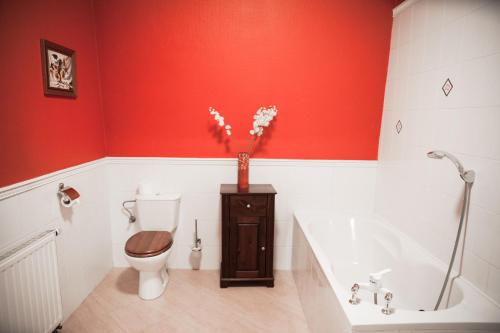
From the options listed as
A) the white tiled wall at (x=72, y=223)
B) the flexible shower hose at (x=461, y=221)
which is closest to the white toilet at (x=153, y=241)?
the white tiled wall at (x=72, y=223)

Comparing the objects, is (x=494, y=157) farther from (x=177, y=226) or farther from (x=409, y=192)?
(x=177, y=226)

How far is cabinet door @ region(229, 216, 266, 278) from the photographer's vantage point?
222cm

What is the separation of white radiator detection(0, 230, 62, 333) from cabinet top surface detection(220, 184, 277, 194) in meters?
1.15

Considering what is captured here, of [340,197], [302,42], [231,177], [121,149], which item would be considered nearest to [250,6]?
[302,42]

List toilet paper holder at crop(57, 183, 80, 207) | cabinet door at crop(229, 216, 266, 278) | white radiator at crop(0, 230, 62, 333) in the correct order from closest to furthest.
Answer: white radiator at crop(0, 230, 62, 333)
toilet paper holder at crop(57, 183, 80, 207)
cabinet door at crop(229, 216, 266, 278)

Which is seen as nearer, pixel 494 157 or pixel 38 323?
pixel 494 157

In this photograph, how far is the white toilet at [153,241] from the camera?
1.98 metres

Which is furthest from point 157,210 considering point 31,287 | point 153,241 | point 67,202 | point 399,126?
point 399,126

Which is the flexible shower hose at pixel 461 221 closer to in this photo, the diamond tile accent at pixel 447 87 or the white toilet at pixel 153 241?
the diamond tile accent at pixel 447 87

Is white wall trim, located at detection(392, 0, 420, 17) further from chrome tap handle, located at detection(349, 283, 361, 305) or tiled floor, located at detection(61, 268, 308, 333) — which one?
tiled floor, located at detection(61, 268, 308, 333)

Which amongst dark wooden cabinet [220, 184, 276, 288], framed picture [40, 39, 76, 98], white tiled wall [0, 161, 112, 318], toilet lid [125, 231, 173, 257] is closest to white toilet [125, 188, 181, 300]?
toilet lid [125, 231, 173, 257]

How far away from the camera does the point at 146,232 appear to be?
7.40 ft

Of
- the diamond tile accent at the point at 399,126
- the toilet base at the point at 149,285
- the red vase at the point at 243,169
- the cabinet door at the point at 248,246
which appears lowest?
the toilet base at the point at 149,285

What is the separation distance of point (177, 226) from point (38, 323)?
1.14 metres
